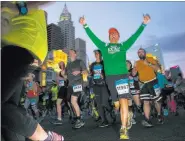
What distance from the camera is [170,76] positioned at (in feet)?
33.6

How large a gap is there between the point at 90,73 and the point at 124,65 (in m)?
1.96

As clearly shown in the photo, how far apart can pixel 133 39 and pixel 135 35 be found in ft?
0.21

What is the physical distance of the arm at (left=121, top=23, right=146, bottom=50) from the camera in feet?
13.4

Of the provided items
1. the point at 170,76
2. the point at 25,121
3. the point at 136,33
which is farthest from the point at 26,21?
the point at 170,76

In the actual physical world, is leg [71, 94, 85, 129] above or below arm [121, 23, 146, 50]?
below

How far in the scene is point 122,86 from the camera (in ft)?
13.4

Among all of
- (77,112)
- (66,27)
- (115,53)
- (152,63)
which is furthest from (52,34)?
(66,27)

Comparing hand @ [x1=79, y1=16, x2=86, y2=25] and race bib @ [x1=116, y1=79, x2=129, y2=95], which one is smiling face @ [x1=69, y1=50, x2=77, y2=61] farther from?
race bib @ [x1=116, y1=79, x2=129, y2=95]

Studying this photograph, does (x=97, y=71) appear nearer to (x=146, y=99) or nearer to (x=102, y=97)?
(x=102, y=97)

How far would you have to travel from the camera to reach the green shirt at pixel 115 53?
419 centimetres

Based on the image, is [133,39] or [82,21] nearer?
[133,39]

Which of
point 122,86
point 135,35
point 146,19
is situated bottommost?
point 122,86

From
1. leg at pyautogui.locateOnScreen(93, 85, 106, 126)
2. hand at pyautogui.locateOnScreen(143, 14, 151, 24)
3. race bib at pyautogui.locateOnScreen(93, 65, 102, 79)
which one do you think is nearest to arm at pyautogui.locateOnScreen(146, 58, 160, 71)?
race bib at pyautogui.locateOnScreen(93, 65, 102, 79)

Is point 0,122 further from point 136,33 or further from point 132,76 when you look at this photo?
point 132,76
